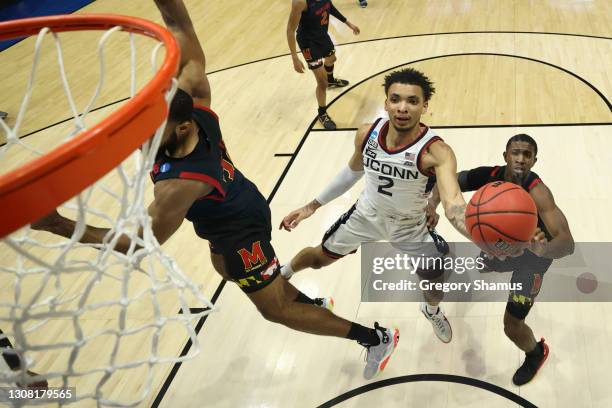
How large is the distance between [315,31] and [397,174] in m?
3.30

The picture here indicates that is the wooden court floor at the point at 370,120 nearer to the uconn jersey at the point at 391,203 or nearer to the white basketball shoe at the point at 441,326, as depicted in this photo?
the white basketball shoe at the point at 441,326

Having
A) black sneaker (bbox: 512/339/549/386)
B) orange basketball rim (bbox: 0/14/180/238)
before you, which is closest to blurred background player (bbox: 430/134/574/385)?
black sneaker (bbox: 512/339/549/386)

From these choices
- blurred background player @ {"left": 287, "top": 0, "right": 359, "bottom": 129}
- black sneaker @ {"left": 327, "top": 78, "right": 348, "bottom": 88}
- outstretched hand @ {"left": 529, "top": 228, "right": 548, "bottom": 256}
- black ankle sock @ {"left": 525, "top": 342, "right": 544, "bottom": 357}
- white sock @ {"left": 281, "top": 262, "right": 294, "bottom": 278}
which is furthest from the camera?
black sneaker @ {"left": 327, "top": 78, "right": 348, "bottom": 88}

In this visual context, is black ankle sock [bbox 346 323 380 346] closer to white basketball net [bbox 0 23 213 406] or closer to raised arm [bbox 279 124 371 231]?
raised arm [bbox 279 124 371 231]

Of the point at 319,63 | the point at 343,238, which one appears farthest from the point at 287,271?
the point at 319,63

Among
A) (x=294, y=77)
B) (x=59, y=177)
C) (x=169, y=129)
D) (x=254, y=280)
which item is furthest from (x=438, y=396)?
(x=294, y=77)

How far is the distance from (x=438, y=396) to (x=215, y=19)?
8.18 metres

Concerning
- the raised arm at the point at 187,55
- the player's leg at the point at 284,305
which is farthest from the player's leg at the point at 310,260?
the raised arm at the point at 187,55

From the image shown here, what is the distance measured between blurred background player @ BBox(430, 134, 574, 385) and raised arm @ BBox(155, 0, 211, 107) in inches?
67.1

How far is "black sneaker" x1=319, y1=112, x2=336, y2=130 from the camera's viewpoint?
20.4ft

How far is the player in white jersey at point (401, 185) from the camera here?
314 centimetres

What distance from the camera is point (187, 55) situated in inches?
136

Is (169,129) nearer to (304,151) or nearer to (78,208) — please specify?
(78,208)

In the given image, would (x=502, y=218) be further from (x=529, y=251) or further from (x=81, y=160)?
(x=81, y=160)
